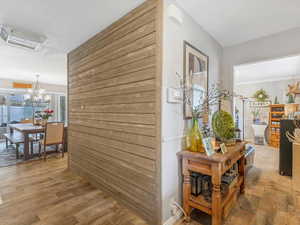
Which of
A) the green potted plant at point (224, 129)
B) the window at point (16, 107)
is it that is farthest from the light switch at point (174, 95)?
the window at point (16, 107)

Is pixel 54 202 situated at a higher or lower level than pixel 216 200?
lower

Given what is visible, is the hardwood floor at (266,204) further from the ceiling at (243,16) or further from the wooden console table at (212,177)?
the ceiling at (243,16)

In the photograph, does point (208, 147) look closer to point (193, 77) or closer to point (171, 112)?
point (171, 112)

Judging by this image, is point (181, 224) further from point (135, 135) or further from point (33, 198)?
point (33, 198)

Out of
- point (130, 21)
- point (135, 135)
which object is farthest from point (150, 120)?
point (130, 21)

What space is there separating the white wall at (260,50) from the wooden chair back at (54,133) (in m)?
3.91

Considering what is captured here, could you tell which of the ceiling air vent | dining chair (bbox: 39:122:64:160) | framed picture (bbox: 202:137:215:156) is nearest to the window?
dining chair (bbox: 39:122:64:160)

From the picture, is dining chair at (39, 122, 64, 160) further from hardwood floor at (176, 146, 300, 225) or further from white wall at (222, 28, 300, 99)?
white wall at (222, 28, 300, 99)

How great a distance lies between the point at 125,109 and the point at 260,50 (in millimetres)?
2349

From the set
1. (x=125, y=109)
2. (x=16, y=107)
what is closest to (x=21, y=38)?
(x=125, y=109)

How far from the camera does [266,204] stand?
1.92 meters

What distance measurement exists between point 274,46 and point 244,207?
7.66 ft

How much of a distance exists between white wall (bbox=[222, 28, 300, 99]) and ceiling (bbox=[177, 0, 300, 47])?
10cm

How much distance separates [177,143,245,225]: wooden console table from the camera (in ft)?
4.59
